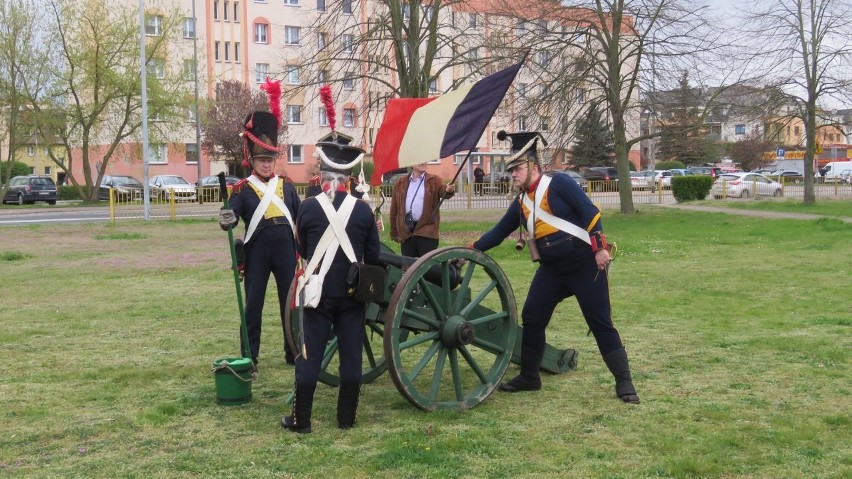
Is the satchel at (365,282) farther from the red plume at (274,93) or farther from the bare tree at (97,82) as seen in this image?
the bare tree at (97,82)

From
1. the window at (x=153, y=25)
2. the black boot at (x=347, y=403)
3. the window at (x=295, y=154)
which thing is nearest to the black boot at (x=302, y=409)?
the black boot at (x=347, y=403)

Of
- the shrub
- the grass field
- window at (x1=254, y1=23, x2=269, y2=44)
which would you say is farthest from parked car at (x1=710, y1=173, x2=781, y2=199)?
window at (x1=254, y1=23, x2=269, y2=44)

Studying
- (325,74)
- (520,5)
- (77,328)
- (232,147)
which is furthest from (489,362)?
(232,147)

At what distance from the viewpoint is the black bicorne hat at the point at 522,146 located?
20.1ft

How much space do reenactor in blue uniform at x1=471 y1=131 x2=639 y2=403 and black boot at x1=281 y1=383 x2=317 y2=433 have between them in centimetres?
159

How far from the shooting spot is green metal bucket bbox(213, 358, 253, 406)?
604cm

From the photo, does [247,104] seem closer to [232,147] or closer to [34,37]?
[232,147]

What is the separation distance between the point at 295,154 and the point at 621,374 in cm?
5487

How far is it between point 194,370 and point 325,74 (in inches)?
624

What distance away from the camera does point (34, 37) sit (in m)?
39.7

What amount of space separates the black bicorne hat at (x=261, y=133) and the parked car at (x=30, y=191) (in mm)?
37382

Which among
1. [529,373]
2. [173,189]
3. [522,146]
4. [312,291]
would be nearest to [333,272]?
[312,291]

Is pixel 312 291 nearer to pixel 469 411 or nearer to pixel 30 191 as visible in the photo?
pixel 469 411

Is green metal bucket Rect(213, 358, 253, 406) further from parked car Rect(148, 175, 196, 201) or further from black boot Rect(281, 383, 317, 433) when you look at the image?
parked car Rect(148, 175, 196, 201)
